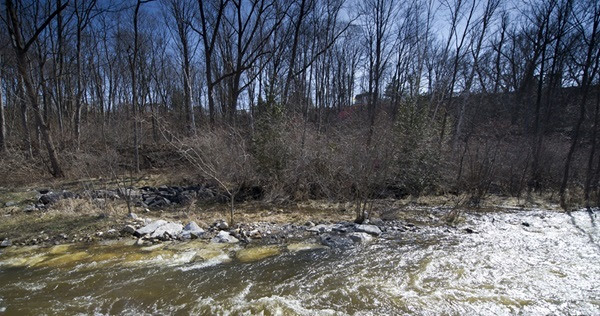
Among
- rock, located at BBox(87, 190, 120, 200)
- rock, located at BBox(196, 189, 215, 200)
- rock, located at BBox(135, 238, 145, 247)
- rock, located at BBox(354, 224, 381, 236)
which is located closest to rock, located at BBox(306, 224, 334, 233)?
rock, located at BBox(354, 224, 381, 236)

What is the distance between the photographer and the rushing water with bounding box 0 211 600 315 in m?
4.29

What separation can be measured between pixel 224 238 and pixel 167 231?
1528 mm

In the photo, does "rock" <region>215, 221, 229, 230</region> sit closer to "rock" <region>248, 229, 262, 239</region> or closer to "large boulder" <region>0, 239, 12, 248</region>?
"rock" <region>248, 229, 262, 239</region>

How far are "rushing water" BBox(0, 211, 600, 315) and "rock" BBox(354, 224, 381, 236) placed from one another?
1.65 feet

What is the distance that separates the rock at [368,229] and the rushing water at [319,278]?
0.50m

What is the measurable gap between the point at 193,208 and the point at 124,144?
1319 cm

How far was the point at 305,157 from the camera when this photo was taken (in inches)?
456

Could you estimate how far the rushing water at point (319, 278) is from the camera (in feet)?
14.1

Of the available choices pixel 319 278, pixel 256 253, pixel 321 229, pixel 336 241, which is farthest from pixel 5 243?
pixel 336 241

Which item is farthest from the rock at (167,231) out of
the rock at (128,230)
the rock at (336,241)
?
the rock at (336,241)

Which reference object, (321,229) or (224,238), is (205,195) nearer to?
(224,238)

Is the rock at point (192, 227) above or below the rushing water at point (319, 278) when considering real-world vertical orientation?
above

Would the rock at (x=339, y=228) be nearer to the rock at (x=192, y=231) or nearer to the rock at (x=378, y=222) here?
the rock at (x=378, y=222)

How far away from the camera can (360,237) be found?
7176mm
